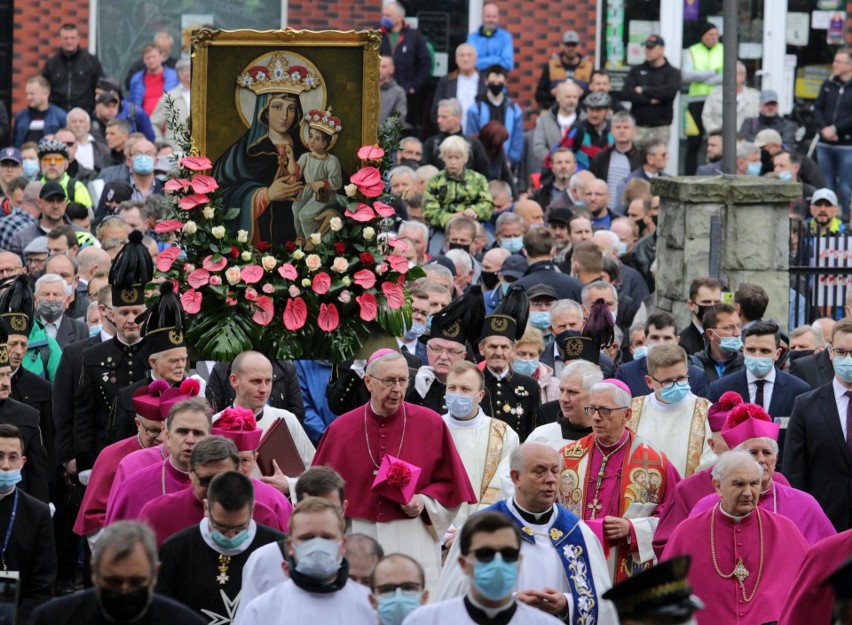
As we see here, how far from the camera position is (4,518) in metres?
10.9

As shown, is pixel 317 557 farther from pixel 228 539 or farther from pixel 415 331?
pixel 415 331

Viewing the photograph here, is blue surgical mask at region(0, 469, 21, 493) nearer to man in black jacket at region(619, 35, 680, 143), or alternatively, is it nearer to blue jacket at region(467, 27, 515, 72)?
man in black jacket at region(619, 35, 680, 143)

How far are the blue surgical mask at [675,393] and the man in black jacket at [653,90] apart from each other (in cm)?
1034

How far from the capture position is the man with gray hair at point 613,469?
36.3ft

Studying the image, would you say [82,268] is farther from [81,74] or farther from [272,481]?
[81,74]

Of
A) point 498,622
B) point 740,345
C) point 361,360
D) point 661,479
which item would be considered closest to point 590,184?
point 740,345

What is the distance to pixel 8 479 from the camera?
10953 mm

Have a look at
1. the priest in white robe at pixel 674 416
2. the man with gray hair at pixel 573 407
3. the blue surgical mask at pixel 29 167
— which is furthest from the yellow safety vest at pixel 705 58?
the man with gray hair at pixel 573 407

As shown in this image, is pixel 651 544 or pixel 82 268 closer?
pixel 651 544

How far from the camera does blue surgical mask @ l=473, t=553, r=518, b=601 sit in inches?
311

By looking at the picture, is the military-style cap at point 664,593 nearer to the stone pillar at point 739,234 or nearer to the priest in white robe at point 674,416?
the priest in white robe at point 674,416

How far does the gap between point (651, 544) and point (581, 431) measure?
101 centimetres

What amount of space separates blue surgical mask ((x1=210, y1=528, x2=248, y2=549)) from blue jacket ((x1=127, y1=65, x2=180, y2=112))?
13531 mm

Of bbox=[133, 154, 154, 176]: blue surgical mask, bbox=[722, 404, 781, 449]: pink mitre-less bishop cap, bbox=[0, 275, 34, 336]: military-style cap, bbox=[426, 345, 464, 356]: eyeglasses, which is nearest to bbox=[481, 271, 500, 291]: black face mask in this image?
bbox=[426, 345, 464, 356]: eyeglasses
